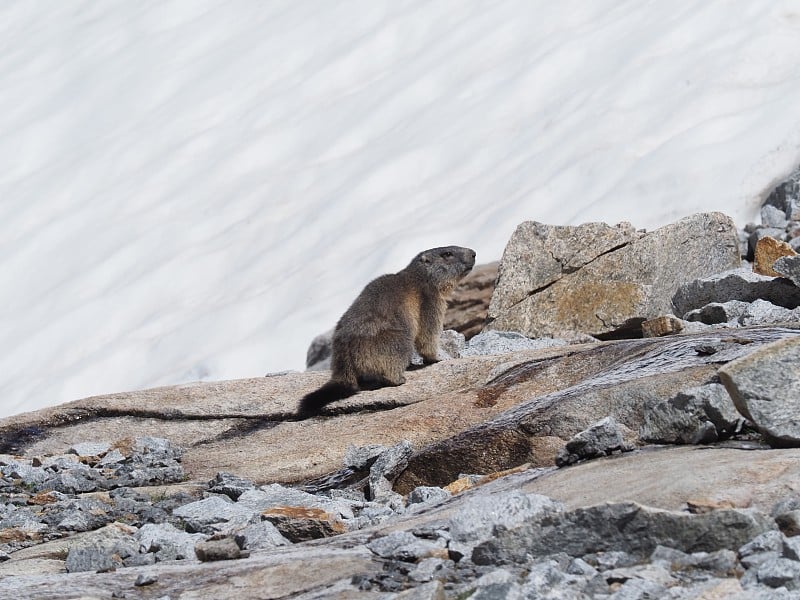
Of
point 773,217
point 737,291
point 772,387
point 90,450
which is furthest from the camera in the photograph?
point 773,217

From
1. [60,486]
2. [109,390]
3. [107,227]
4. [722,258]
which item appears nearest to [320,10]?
[107,227]

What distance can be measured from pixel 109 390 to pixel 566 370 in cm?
1334

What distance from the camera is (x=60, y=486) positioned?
985 cm

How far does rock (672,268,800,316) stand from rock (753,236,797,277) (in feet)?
4.00

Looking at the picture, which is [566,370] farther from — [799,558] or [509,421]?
[799,558]

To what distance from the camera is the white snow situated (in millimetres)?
21172

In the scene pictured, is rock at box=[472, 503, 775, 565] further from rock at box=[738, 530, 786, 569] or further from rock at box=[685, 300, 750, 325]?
rock at box=[685, 300, 750, 325]

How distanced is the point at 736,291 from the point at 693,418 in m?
6.40

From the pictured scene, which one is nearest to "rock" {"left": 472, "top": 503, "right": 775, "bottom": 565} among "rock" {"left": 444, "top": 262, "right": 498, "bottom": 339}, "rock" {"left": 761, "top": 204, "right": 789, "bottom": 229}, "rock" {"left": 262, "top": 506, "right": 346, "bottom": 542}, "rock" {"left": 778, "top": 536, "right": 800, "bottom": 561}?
"rock" {"left": 778, "top": 536, "right": 800, "bottom": 561}

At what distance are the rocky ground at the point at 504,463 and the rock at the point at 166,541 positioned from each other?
21mm

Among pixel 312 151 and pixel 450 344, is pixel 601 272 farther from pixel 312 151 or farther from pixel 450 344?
pixel 312 151

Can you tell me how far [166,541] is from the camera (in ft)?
22.7

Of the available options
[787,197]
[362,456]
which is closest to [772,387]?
[362,456]

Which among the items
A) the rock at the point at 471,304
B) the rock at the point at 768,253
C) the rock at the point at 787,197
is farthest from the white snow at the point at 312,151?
the rock at the point at 768,253
